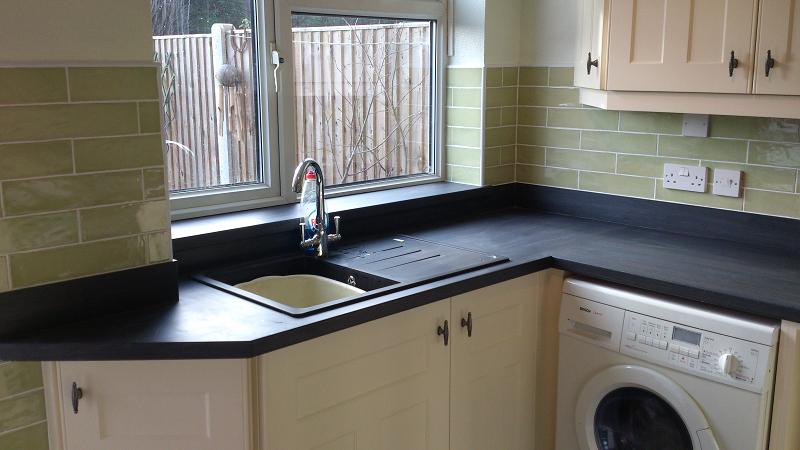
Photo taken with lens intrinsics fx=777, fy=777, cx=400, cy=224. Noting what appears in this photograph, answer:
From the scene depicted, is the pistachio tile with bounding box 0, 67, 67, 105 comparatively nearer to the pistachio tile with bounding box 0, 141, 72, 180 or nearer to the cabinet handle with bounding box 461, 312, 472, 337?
the pistachio tile with bounding box 0, 141, 72, 180

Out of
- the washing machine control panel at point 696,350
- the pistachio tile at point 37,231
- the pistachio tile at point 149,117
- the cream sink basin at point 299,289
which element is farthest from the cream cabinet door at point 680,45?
the pistachio tile at point 37,231

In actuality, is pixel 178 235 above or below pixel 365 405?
above

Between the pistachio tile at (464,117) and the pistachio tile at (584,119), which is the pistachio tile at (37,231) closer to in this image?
the pistachio tile at (464,117)

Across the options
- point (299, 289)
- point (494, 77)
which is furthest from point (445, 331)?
point (494, 77)

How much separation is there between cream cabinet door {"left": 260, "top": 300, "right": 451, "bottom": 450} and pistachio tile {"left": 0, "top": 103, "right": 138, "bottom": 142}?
0.64m

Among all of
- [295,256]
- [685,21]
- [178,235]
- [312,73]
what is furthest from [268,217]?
[685,21]

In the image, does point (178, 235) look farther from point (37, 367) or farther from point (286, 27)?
point (286, 27)

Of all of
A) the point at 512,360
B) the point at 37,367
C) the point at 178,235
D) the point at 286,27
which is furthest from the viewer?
the point at 286,27

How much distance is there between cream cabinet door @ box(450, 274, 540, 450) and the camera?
85.7 inches

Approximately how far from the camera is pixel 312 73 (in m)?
2.66

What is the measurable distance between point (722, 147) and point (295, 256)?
1.41 metres

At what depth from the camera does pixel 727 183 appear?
2.52 metres

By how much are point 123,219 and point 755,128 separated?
6.19ft

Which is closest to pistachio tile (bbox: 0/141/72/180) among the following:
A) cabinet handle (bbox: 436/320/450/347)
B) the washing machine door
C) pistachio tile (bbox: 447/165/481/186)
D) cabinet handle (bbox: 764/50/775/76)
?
cabinet handle (bbox: 436/320/450/347)
